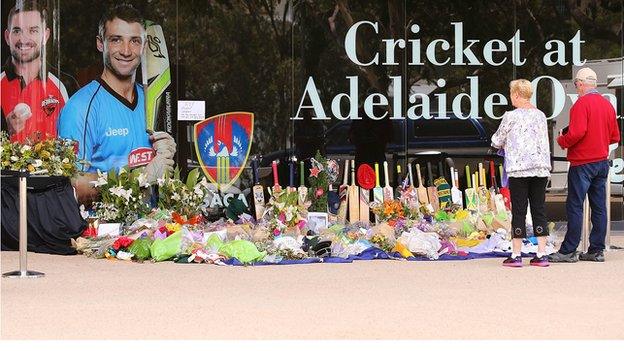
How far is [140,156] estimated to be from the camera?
1628cm

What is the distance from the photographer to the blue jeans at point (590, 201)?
1312cm

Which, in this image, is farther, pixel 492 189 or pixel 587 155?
pixel 492 189

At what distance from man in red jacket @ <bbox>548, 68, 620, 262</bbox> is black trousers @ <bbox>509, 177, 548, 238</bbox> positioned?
1.10ft

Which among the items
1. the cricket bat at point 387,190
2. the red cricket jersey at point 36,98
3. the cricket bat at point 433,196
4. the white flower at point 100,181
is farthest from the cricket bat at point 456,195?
the red cricket jersey at point 36,98

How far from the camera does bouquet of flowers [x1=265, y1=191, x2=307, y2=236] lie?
47.6 feet

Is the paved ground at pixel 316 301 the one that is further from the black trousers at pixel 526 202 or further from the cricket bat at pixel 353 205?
the cricket bat at pixel 353 205

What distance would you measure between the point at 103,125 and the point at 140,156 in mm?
532

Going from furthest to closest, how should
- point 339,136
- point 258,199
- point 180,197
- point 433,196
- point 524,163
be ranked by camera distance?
point 339,136
point 433,196
point 258,199
point 180,197
point 524,163

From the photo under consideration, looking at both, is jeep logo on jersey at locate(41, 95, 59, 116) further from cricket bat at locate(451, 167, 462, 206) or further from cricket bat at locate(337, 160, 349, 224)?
cricket bat at locate(451, 167, 462, 206)

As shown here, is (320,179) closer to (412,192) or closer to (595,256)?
(412,192)

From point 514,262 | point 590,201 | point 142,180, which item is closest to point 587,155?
point 590,201

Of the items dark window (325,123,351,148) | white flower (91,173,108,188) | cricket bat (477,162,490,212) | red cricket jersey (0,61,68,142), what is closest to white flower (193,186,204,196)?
white flower (91,173,108,188)

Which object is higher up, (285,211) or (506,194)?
(506,194)
